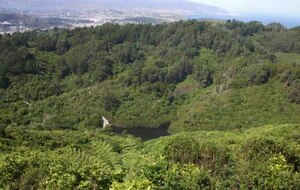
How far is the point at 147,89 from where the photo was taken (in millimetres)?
71938

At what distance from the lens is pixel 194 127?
5919 cm

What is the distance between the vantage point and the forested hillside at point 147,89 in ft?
123

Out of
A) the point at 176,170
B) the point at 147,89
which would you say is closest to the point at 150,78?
the point at 147,89

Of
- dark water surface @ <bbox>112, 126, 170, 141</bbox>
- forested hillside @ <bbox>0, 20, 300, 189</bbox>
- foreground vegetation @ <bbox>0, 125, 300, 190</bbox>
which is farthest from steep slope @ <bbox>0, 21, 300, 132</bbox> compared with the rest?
foreground vegetation @ <bbox>0, 125, 300, 190</bbox>

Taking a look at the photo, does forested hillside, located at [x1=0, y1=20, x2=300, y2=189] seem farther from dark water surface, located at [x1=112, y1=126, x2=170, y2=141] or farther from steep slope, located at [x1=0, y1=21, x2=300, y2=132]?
dark water surface, located at [x1=112, y1=126, x2=170, y2=141]

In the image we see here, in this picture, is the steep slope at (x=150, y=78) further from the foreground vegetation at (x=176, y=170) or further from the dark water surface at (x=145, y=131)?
the foreground vegetation at (x=176, y=170)

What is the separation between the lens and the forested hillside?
3734 centimetres

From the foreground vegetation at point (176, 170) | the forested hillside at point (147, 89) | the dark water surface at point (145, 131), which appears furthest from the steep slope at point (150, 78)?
the foreground vegetation at point (176, 170)

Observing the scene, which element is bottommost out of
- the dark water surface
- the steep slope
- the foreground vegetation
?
the dark water surface

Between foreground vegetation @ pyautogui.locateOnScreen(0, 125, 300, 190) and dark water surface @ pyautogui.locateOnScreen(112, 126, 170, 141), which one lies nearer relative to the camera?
foreground vegetation @ pyautogui.locateOnScreen(0, 125, 300, 190)

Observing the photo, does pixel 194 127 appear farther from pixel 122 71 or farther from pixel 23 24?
pixel 23 24

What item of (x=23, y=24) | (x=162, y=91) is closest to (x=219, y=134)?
(x=162, y=91)

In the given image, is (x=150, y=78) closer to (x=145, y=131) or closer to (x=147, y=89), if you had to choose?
(x=147, y=89)

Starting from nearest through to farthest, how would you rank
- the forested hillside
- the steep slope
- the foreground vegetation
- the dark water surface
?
the foreground vegetation → the forested hillside → the steep slope → the dark water surface
